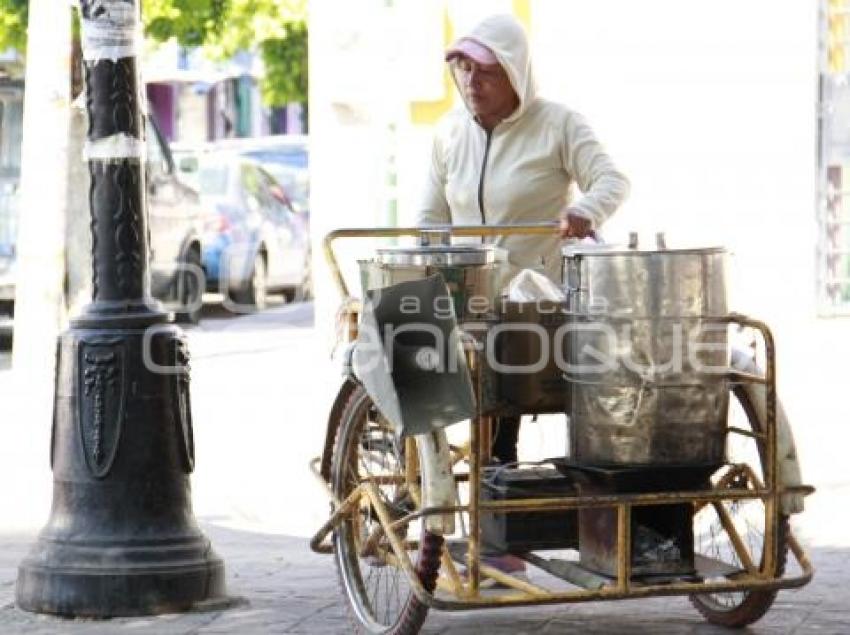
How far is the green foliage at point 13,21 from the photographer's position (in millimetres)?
22266

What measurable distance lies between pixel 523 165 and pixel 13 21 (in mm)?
15616

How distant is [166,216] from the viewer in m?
22.6

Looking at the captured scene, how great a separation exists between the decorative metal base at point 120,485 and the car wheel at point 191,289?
1525 centimetres

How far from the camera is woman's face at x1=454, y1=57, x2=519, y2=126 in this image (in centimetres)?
729

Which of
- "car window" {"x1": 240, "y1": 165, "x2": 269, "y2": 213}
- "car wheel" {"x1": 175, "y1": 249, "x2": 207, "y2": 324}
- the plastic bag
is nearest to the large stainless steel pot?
the plastic bag

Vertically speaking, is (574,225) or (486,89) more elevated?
(486,89)

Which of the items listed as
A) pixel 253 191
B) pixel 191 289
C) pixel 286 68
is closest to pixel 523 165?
pixel 191 289

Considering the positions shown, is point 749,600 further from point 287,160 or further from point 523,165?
point 287,160

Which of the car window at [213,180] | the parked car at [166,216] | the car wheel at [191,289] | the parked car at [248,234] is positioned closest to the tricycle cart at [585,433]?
the parked car at [166,216]

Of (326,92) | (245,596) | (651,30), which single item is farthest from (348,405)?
(326,92)

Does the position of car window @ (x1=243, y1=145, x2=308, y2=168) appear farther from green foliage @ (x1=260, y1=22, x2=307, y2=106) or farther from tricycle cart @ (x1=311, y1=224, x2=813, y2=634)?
tricycle cart @ (x1=311, y1=224, x2=813, y2=634)

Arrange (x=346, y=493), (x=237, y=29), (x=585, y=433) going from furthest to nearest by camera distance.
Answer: (x=237, y=29), (x=346, y=493), (x=585, y=433)

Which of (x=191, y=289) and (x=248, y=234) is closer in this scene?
(x=191, y=289)

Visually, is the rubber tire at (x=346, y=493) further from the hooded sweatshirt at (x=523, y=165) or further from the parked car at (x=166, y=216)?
the parked car at (x=166, y=216)
